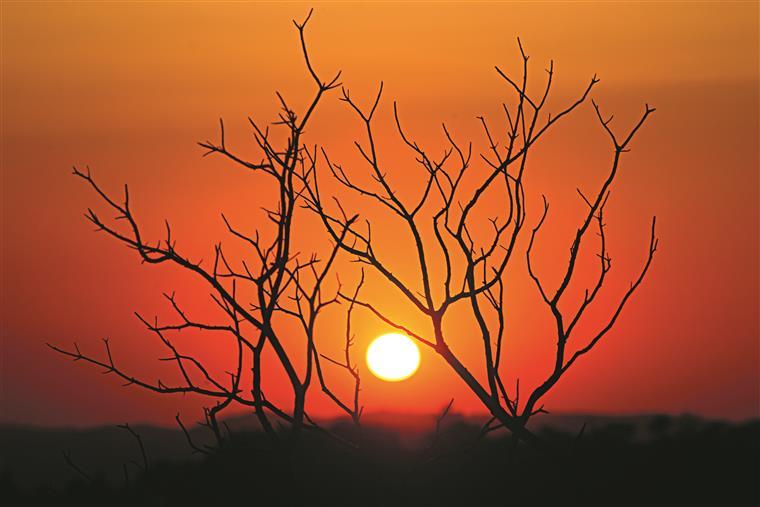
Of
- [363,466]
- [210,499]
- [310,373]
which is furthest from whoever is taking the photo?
[210,499]

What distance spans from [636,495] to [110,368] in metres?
5.44

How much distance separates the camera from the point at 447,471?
207 inches

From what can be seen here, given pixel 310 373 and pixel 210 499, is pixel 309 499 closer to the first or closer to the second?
pixel 310 373

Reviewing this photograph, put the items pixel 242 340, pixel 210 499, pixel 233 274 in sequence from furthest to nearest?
pixel 210 499, pixel 233 274, pixel 242 340

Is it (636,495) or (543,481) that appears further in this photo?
(636,495)

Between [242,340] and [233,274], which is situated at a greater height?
[233,274]

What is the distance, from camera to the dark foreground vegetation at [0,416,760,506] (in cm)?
395

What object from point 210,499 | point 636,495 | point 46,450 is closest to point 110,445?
point 46,450

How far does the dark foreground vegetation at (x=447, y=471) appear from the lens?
13.0 ft

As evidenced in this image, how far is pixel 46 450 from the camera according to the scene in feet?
64.7

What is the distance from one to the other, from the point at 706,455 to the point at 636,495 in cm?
245

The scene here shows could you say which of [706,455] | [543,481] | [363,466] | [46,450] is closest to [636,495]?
[706,455]


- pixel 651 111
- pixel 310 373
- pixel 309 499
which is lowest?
pixel 309 499

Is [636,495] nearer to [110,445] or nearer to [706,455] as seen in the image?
[706,455]
